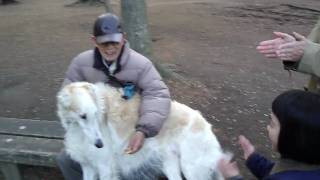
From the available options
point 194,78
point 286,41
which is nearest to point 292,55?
point 286,41

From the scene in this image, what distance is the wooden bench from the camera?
3.79 meters

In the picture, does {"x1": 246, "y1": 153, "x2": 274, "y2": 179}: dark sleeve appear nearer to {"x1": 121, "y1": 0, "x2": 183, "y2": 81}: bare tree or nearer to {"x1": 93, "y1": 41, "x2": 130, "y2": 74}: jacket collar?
{"x1": 93, "y1": 41, "x2": 130, "y2": 74}: jacket collar

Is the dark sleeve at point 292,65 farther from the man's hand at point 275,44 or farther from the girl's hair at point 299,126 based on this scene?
the girl's hair at point 299,126

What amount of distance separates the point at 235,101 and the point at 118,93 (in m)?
2.85

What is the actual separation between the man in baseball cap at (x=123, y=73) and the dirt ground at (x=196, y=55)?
1419 mm

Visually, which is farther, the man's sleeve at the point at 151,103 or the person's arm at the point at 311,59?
the man's sleeve at the point at 151,103

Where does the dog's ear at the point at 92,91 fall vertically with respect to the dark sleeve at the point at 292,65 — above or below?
below

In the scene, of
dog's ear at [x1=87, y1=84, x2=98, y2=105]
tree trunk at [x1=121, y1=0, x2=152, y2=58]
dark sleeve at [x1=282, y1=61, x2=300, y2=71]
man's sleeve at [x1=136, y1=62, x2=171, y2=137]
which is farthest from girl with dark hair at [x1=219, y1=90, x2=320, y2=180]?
tree trunk at [x1=121, y1=0, x2=152, y2=58]

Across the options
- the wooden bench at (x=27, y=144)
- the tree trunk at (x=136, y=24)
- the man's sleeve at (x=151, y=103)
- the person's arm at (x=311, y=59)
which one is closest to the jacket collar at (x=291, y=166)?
the person's arm at (x=311, y=59)

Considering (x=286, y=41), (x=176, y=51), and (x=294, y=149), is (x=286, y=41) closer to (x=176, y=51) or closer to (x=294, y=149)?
(x=294, y=149)

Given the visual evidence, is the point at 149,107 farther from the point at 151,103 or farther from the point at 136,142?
the point at 136,142

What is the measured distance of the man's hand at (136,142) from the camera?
3154mm

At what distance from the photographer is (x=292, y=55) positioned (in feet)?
8.66

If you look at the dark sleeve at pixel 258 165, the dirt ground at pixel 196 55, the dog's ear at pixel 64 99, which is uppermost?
the dog's ear at pixel 64 99
